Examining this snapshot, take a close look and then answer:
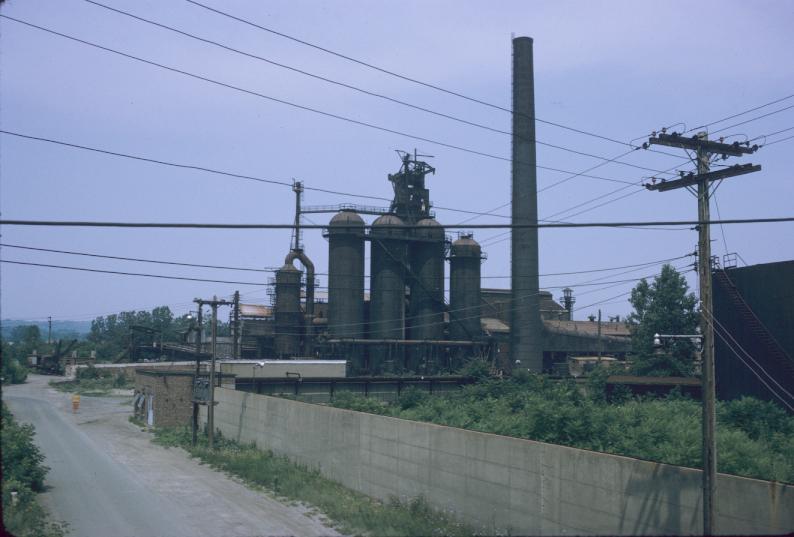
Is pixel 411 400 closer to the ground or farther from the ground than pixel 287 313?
closer to the ground

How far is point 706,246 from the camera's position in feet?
41.3

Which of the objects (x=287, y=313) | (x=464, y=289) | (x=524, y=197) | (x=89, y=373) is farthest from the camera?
(x=89, y=373)

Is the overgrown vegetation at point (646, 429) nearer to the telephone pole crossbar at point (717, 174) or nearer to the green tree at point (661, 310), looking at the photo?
the telephone pole crossbar at point (717, 174)

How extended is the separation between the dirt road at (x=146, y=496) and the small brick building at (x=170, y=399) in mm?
4069

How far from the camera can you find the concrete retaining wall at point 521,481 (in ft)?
35.4

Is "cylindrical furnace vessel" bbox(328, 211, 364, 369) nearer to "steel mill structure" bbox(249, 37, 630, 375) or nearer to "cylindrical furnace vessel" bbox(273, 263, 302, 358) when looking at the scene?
"steel mill structure" bbox(249, 37, 630, 375)

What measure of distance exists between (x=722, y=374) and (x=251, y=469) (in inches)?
941

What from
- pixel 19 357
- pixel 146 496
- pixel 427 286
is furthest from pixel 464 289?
pixel 19 357

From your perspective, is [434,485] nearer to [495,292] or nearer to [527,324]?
[527,324]

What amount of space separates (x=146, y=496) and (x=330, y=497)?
543cm

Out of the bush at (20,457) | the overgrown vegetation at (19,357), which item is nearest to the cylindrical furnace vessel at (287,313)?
the overgrown vegetation at (19,357)

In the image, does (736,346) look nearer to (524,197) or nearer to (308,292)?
(524,197)

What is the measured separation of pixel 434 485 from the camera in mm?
17469

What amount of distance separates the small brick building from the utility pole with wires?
30961 mm
